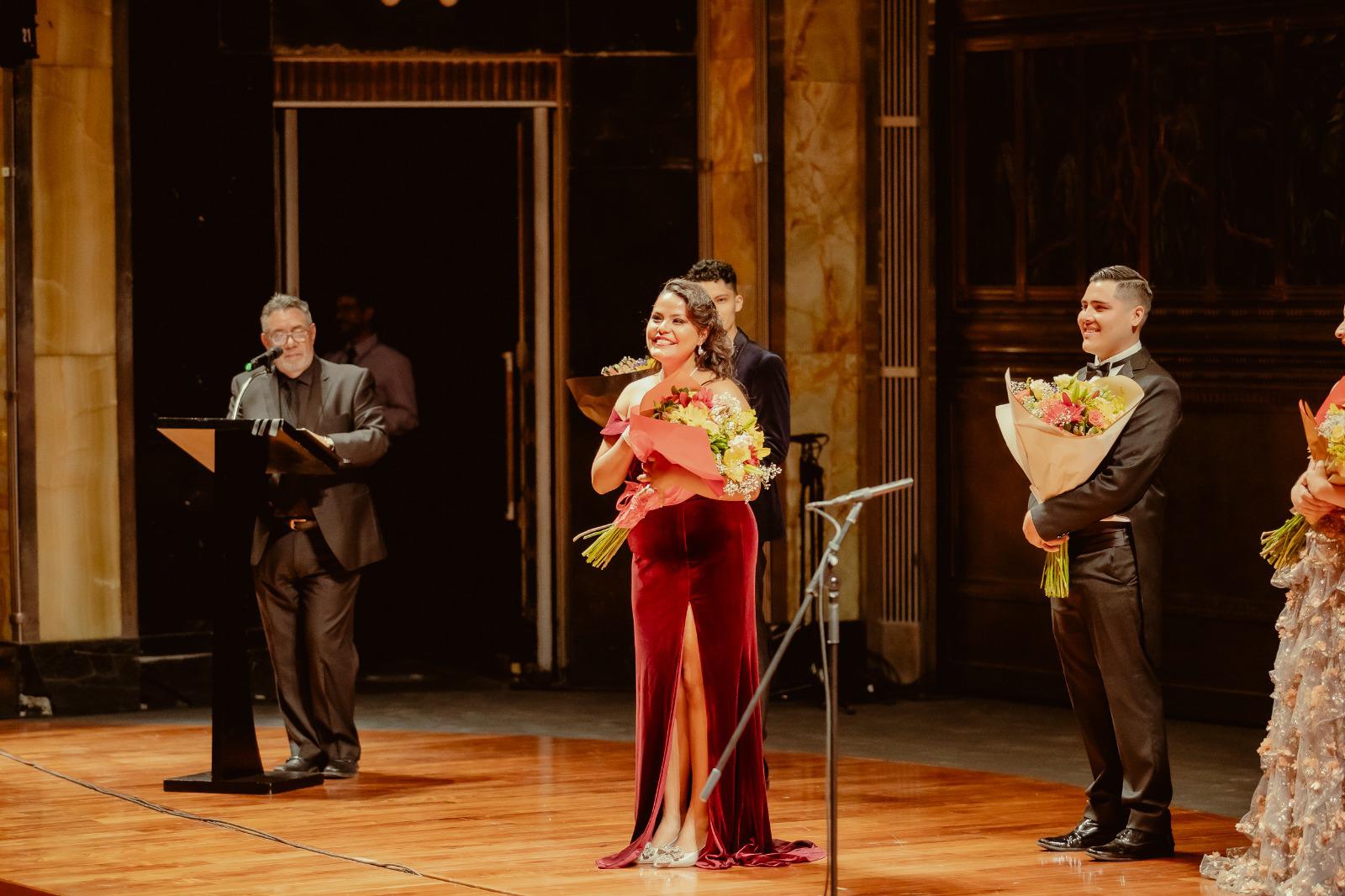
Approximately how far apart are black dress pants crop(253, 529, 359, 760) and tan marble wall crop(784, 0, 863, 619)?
250 cm

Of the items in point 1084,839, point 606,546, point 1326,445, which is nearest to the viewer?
point 1326,445

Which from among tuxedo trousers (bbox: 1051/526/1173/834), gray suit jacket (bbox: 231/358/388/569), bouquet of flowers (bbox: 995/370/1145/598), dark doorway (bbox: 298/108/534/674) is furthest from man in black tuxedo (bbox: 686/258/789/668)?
dark doorway (bbox: 298/108/534/674)

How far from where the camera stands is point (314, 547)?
7.04 metres

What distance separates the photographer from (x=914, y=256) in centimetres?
887

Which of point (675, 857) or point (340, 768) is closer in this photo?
point (675, 857)

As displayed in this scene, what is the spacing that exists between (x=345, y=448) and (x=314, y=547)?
15.9 inches

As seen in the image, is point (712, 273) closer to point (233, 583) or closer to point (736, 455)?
point (736, 455)

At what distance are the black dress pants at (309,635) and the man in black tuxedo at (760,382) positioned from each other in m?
1.58

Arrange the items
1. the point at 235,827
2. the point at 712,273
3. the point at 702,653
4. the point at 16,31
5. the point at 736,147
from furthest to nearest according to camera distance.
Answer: the point at 736,147 → the point at 16,31 → the point at 712,273 → the point at 235,827 → the point at 702,653

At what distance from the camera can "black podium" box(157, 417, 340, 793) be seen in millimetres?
6672

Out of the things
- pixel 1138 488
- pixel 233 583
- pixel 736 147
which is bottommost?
pixel 233 583

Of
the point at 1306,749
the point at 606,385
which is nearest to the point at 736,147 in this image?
the point at 606,385

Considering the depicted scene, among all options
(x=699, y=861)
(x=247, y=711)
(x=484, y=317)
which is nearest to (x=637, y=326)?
(x=484, y=317)

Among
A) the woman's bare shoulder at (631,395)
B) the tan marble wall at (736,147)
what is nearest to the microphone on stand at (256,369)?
the woman's bare shoulder at (631,395)
